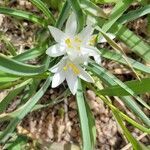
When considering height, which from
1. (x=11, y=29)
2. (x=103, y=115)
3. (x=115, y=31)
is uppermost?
(x=11, y=29)

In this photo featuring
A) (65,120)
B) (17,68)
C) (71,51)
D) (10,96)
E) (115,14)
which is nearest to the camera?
(17,68)

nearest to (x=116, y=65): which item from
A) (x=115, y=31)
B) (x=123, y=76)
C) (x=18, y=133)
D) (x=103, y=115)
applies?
(x=123, y=76)

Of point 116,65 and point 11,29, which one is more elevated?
point 11,29

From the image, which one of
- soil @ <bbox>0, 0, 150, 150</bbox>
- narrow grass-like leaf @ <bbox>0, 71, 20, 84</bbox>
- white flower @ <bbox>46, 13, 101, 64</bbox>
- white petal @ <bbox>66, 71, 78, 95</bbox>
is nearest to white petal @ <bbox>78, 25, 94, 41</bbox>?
white flower @ <bbox>46, 13, 101, 64</bbox>

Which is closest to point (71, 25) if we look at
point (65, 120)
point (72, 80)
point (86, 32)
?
point (86, 32)

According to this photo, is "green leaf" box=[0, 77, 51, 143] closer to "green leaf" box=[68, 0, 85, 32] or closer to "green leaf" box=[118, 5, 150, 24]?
"green leaf" box=[68, 0, 85, 32]

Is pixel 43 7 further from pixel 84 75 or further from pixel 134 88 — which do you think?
pixel 134 88

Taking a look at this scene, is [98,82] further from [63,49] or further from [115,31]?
[63,49]
